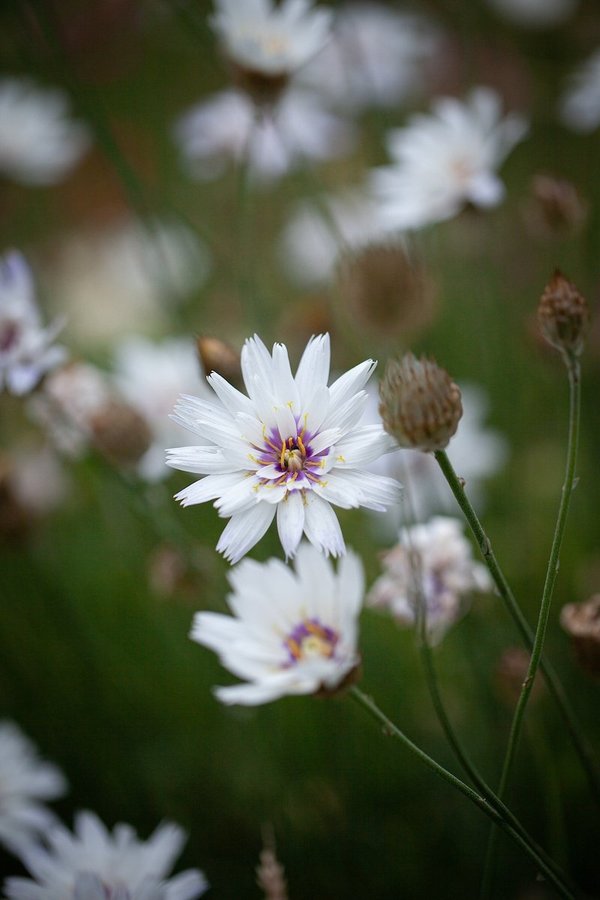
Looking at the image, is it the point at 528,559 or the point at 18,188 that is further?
the point at 18,188

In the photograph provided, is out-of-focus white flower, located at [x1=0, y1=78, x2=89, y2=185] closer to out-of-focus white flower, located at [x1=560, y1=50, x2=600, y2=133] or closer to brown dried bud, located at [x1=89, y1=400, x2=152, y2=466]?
brown dried bud, located at [x1=89, y1=400, x2=152, y2=466]

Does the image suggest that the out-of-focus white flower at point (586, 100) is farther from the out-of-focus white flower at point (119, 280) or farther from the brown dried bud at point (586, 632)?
the out-of-focus white flower at point (119, 280)

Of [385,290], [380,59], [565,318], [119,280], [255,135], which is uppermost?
[119,280]

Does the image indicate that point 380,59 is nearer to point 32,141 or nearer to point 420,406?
point 32,141

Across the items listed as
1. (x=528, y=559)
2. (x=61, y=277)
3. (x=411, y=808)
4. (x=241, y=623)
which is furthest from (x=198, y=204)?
(x=241, y=623)

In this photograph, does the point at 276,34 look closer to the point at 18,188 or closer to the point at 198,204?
the point at 198,204

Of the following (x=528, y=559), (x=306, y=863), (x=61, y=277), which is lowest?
(x=306, y=863)

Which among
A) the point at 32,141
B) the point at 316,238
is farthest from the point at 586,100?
the point at 32,141
